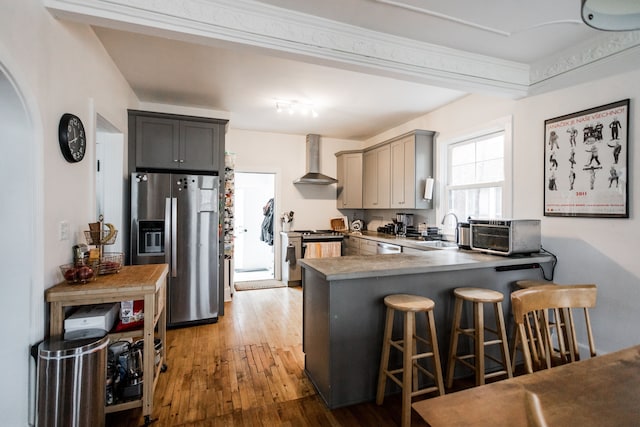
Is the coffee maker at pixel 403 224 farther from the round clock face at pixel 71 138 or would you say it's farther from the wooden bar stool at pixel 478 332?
the round clock face at pixel 71 138

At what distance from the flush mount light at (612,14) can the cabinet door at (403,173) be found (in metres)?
3.34

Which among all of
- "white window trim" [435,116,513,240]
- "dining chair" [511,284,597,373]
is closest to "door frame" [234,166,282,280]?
"white window trim" [435,116,513,240]

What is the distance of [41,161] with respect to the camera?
1.62 m

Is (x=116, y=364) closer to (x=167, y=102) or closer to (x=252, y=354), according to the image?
(x=252, y=354)

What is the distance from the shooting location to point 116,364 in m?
1.92

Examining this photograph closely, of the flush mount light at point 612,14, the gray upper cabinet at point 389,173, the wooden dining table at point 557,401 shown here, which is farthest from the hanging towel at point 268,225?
the flush mount light at point 612,14

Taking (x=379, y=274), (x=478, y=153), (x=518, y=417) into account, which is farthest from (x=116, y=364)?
(x=478, y=153)

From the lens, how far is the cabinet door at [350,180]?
18.1 ft

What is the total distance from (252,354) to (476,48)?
3.27 metres

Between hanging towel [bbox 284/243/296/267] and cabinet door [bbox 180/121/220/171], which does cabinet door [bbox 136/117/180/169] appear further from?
hanging towel [bbox 284/243/296/267]

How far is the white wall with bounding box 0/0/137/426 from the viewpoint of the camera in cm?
152

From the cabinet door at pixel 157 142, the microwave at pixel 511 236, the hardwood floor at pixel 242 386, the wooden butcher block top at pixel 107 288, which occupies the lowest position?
the hardwood floor at pixel 242 386

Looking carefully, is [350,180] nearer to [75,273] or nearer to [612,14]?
[75,273]

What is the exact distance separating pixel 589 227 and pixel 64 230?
3812 millimetres
